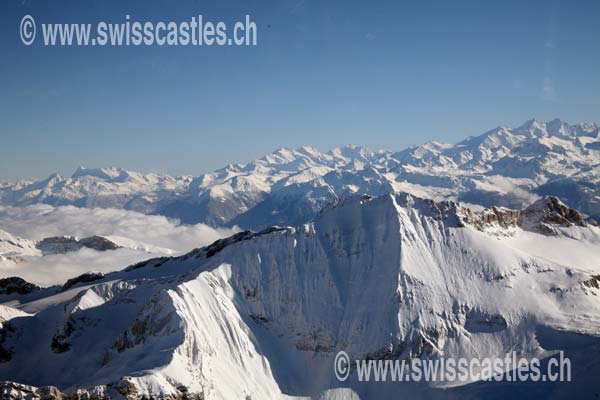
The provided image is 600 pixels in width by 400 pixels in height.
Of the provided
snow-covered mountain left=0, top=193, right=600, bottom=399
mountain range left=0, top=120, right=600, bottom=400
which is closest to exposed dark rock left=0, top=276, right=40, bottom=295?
snow-covered mountain left=0, top=193, right=600, bottom=399

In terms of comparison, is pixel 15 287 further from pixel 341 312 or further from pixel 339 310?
pixel 341 312

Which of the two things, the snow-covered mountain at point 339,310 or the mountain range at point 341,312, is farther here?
the snow-covered mountain at point 339,310

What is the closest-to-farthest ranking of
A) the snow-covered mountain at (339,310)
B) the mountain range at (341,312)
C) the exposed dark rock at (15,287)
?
the mountain range at (341,312) < the snow-covered mountain at (339,310) < the exposed dark rock at (15,287)

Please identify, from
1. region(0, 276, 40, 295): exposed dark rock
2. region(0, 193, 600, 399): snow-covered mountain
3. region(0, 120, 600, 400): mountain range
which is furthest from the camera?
region(0, 276, 40, 295): exposed dark rock

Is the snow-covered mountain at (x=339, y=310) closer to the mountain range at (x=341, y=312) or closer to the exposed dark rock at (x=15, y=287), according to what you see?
the mountain range at (x=341, y=312)

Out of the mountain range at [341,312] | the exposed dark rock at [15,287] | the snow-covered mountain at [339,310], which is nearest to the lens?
the mountain range at [341,312]

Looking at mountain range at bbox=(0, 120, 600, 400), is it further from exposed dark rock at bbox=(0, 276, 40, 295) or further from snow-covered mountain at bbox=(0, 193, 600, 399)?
exposed dark rock at bbox=(0, 276, 40, 295)

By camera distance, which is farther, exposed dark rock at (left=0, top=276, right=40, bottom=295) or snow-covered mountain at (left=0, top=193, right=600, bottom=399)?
exposed dark rock at (left=0, top=276, right=40, bottom=295)

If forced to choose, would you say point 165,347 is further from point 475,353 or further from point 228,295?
point 475,353

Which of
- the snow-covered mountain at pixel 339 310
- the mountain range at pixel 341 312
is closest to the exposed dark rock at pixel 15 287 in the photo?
the snow-covered mountain at pixel 339 310
